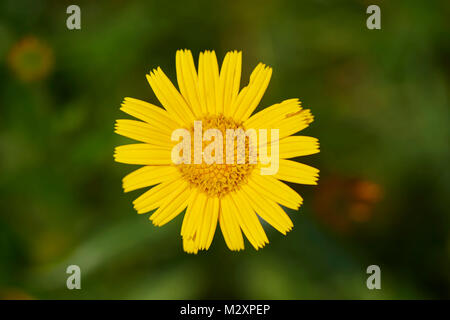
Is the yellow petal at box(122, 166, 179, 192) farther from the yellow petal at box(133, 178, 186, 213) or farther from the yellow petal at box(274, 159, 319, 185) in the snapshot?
the yellow petal at box(274, 159, 319, 185)

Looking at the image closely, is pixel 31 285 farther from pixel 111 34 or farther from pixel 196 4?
pixel 196 4

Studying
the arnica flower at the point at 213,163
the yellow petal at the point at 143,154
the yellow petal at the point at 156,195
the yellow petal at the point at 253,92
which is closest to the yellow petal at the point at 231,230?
the arnica flower at the point at 213,163

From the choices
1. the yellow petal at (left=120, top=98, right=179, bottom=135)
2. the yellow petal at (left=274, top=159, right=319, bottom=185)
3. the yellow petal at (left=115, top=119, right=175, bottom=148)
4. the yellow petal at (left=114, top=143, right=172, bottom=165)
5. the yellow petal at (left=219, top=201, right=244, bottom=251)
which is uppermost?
the yellow petal at (left=120, top=98, right=179, bottom=135)

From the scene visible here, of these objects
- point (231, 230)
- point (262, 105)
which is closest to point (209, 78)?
point (231, 230)

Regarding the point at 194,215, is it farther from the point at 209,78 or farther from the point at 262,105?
the point at 262,105

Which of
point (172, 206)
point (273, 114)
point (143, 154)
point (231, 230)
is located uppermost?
point (273, 114)

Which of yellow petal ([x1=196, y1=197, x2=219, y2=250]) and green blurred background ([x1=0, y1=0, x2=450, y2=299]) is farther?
green blurred background ([x1=0, y1=0, x2=450, y2=299])

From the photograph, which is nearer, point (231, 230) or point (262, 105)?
point (231, 230)

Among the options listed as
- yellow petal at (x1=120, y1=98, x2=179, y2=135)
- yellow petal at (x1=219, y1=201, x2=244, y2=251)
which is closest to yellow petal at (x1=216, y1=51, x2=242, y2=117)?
yellow petal at (x1=120, y1=98, x2=179, y2=135)
